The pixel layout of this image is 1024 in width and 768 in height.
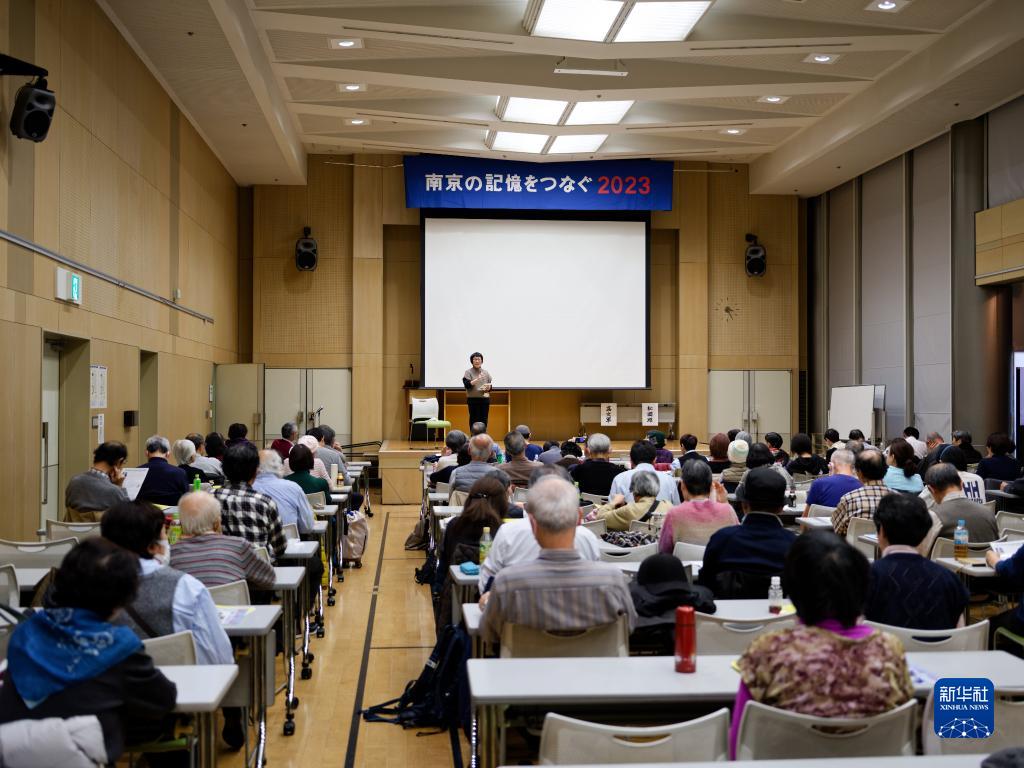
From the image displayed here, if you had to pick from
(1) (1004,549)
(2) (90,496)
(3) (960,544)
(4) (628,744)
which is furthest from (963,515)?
(2) (90,496)

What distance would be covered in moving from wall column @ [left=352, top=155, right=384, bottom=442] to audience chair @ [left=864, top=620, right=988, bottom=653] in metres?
12.2

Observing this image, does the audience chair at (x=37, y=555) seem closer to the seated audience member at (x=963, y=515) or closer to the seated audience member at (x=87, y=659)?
the seated audience member at (x=87, y=659)

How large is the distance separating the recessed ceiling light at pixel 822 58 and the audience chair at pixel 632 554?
295 inches

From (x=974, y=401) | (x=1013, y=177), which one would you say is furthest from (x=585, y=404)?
(x=1013, y=177)

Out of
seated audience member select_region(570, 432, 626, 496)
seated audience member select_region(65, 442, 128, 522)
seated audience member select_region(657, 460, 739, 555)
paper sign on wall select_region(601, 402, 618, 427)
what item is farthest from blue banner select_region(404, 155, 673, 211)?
seated audience member select_region(657, 460, 739, 555)

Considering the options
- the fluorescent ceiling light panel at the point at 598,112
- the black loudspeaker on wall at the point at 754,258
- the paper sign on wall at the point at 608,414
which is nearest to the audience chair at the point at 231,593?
the fluorescent ceiling light panel at the point at 598,112

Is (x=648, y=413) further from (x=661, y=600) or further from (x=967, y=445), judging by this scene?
(x=661, y=600)

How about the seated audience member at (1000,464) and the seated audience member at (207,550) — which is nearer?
the seated audience member at (207,550)

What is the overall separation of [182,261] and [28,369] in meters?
4.68

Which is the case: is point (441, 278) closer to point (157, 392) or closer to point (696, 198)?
point (696, 198)

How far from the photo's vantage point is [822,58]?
10227mm

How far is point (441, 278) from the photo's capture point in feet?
48.2

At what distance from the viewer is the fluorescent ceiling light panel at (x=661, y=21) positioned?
28.7 feet

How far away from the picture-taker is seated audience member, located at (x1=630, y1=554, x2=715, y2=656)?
A: 132 inches
